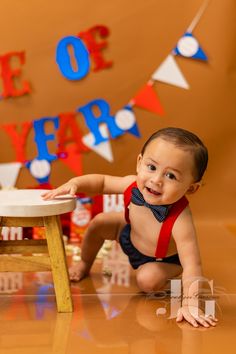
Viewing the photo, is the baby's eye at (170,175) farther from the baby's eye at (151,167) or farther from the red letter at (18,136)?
the red letter at (18,136)

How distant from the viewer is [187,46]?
2.37 m

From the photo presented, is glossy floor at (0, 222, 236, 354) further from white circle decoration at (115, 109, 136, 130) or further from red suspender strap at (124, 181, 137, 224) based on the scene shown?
white circle decoration at (115, 109, 136, 130)

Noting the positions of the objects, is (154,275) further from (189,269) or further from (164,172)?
(164,172)

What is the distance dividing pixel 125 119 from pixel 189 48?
1.12 ft

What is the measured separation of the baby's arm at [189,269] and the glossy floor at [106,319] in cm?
3

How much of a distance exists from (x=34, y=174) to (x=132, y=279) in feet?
2.68

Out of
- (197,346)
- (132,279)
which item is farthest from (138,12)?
(197,346)

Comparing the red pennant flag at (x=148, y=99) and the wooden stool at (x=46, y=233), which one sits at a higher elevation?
the red pennant flag at (x=148, y=99)

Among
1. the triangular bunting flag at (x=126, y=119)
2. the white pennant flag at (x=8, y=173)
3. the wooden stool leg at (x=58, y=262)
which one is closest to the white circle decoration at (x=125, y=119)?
the triangular bunting flag at (x=126, y=119)

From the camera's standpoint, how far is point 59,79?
2.37 meters

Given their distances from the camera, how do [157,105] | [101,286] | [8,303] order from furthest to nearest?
[157,105] < [101,286] < [8,303]

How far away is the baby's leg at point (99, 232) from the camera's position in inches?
66.2

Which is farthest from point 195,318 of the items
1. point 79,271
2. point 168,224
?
point 79,271

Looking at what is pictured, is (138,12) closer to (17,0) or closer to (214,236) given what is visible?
(17,0)
